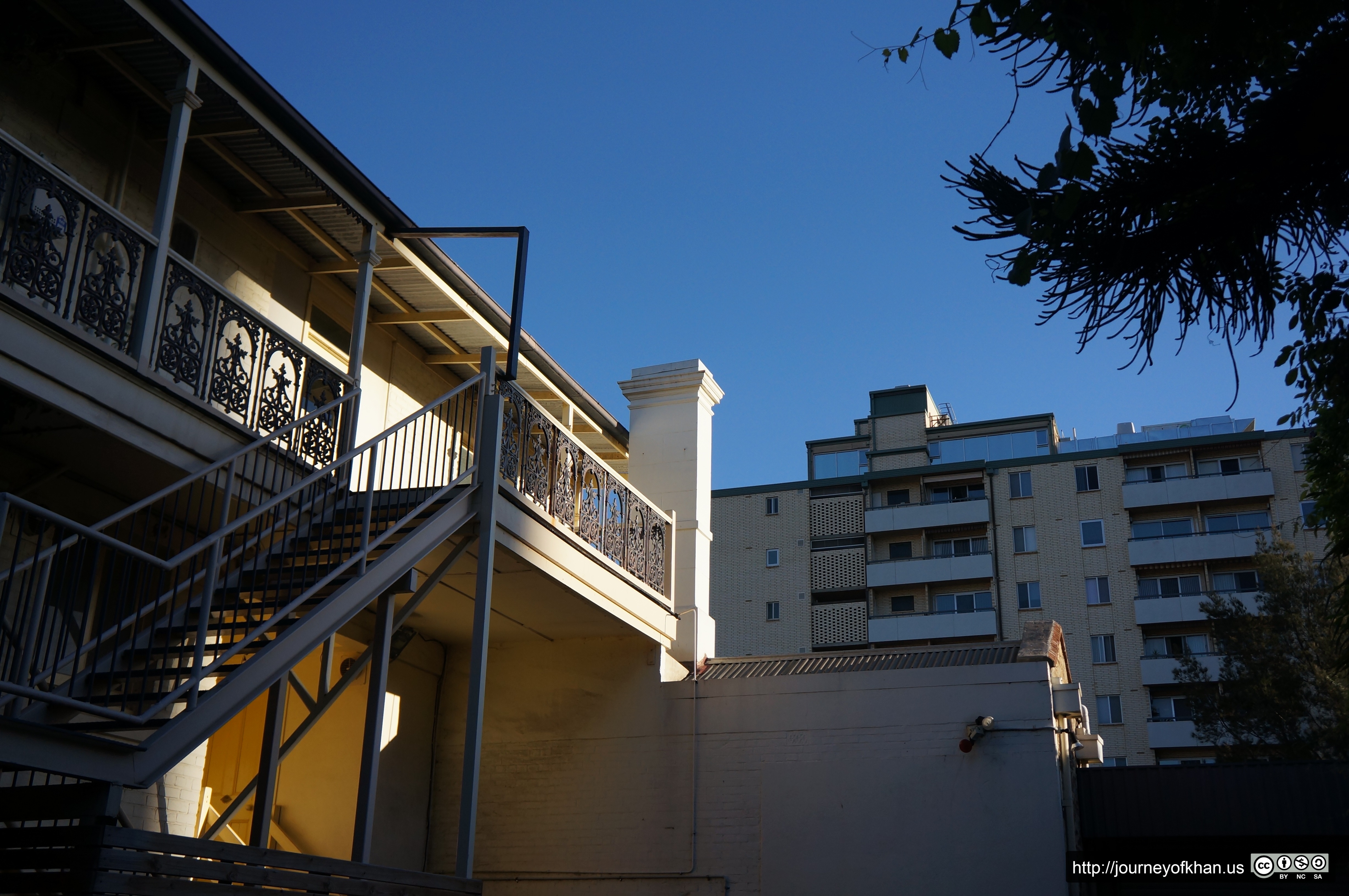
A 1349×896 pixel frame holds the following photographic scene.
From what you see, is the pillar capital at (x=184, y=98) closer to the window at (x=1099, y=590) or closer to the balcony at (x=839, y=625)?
the window at (x=1099, y=590)

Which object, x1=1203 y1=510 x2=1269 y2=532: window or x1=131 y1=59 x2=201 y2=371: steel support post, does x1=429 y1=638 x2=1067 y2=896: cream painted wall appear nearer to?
x1=131 y1=59 x2=201 y2=371: steel support post

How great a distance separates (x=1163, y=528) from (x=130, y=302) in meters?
46.6

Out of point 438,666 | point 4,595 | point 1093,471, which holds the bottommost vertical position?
point 4,595

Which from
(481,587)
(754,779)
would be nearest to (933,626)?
(754,779)

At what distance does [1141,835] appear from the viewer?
12602 millimetres

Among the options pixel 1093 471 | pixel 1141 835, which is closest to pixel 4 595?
pixel 1141 835

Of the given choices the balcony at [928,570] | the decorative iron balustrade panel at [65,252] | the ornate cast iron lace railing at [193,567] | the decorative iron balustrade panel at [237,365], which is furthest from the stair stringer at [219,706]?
the balcony at [928,570]

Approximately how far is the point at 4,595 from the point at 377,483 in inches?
286

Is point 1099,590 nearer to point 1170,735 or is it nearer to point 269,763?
point 1170,735

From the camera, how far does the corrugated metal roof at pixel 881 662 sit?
12227 millimetres

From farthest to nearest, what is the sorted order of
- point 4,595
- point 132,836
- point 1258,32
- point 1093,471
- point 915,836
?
1. point 1093,471
2. point 915,836
3. point 132,836
4. point 4,595
5. point 1258,32

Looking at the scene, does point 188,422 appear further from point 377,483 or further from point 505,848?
point 505,848

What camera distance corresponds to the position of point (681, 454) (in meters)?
14.5

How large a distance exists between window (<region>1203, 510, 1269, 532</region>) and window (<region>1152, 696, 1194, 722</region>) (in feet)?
23.3
